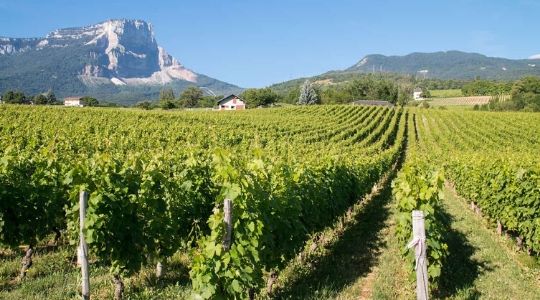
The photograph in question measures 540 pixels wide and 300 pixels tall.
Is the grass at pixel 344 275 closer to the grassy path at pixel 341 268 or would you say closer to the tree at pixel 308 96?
the grassy path at pixel 341 268

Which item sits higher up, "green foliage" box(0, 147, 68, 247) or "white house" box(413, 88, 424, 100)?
"white house" box(413, 88, 424, 100)

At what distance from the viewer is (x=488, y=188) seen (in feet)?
47.2

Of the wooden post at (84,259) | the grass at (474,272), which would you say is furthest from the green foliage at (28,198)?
the grass at (474,272)

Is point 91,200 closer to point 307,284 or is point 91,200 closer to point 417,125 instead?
point 307,284

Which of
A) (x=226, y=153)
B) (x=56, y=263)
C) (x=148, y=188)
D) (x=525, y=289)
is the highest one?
(x=226, y=153)

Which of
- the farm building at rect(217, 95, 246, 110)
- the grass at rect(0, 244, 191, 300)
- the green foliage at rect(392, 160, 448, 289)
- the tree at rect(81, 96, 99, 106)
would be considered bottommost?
the grass at rect(0, 244, 191, 300)

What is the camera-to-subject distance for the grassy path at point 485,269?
8.06 meters

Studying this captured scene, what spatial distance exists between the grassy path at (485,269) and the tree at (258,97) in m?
101

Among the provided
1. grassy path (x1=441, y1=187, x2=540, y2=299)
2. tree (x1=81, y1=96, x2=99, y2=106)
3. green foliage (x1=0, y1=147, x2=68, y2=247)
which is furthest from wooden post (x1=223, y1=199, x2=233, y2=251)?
tree (x1=81, y1=96, x2=99, y2=106)

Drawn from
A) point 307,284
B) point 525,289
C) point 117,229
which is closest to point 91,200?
point 117,229

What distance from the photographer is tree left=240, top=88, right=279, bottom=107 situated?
373ft

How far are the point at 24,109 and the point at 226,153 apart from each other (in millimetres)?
42438

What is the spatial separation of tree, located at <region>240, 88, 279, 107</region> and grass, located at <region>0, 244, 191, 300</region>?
105 meters

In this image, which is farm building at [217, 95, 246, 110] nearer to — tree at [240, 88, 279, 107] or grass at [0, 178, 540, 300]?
tree at [240, 88, 279, 107]
